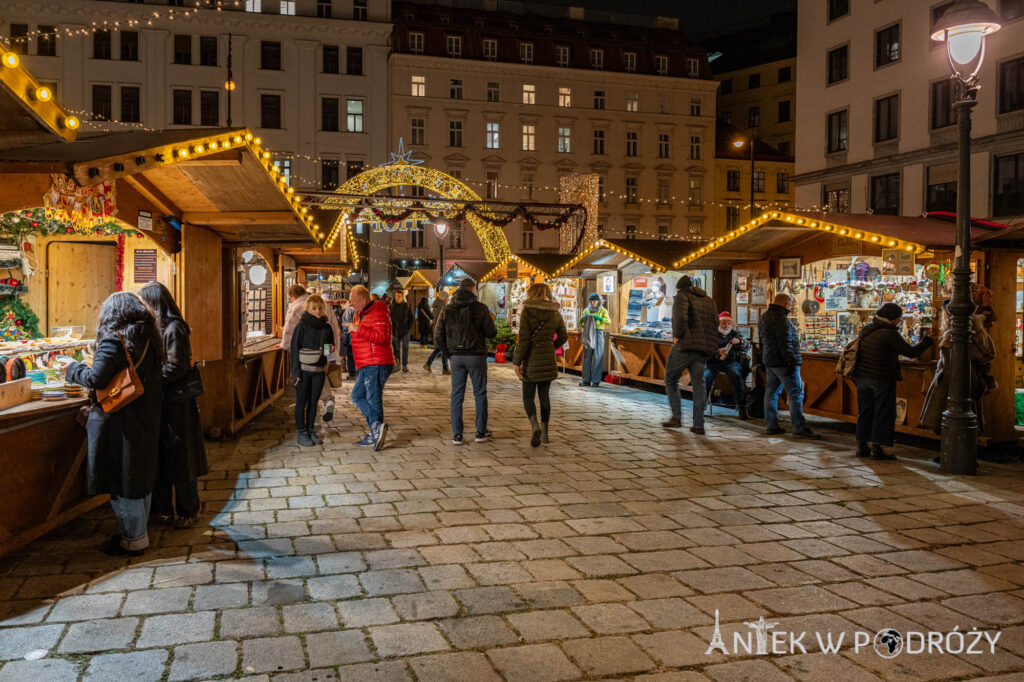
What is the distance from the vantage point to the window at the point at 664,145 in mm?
46938

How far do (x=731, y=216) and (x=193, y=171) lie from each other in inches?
1792

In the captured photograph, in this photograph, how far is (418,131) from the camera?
42.1 meters

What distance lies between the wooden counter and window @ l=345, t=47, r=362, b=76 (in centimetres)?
3817

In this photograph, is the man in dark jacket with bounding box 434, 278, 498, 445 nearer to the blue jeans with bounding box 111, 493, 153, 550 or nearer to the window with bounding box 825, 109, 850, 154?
the blue jeans with bounding box 111, 493, 153, 550

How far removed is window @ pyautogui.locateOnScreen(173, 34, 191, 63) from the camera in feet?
127

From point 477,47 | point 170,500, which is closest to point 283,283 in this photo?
point 170,500

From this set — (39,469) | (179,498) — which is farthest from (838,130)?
(39,469)

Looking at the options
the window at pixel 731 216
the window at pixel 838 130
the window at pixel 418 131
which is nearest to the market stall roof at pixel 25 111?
the window at pixel 838 130

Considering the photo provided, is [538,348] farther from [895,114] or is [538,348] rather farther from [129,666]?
[895,114]

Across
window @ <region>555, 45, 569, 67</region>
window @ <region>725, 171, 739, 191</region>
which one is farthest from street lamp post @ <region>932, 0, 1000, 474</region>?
window @ <region>725, 171, 739, 191</region>

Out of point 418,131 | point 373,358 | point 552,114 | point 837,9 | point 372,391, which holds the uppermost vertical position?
point 837,9

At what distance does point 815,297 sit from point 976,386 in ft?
12.2

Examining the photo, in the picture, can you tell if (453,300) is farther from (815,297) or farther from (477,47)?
(477,47)

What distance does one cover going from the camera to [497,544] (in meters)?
5.25
